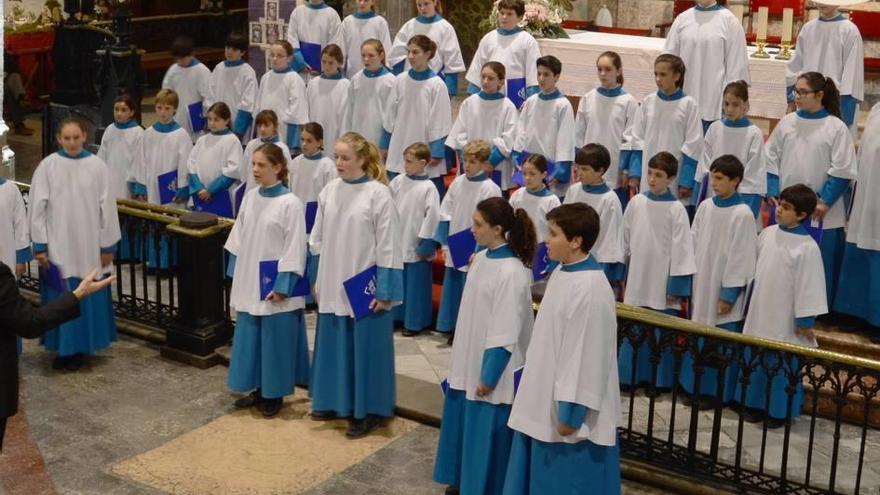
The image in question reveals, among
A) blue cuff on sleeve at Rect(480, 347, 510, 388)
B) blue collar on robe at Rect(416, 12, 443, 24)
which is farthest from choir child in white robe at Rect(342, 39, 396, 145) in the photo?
blue cuff on sleeve at Rect(480, 347, 510, 388)

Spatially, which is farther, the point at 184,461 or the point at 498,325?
the point at 184,461

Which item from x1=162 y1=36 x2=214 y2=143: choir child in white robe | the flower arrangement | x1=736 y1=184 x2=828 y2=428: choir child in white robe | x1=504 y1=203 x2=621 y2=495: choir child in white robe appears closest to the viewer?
x1=504 y1=203 x2=621 y2=495: choir child in white robe

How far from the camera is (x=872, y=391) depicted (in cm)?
637

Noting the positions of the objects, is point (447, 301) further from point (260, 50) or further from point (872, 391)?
point (260, 50)

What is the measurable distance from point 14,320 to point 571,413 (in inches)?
97.9

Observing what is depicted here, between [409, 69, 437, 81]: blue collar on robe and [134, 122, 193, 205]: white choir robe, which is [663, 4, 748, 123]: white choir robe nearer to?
[409, 69, 437, 81]: blue collar on robe

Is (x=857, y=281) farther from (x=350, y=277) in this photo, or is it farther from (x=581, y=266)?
(x=581, y=266)

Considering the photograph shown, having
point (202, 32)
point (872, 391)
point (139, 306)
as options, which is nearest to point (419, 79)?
point (139, 306)

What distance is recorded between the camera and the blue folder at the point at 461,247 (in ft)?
29.7

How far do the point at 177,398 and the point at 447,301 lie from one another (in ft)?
6.64

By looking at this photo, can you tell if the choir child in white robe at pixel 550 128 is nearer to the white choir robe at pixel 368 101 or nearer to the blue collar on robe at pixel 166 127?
the white choir robe at pixel 368 101

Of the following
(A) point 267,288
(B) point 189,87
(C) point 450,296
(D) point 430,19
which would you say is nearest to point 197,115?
(B) point 189,87

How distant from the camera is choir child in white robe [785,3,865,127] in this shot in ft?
31.8

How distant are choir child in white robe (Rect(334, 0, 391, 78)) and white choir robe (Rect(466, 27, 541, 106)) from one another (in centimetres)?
121
